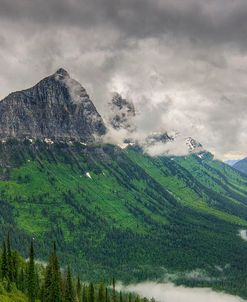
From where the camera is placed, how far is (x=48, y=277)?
186125mm

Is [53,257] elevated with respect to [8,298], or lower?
elevated

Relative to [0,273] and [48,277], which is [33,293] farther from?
[0,273]

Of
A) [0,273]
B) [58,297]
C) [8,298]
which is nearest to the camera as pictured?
[8,298]

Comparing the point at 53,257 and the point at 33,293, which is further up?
the point at 53,257

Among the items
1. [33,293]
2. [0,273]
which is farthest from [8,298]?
[0,273]

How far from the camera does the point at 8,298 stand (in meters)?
172

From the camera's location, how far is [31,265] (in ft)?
612

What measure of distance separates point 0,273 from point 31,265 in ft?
67.0

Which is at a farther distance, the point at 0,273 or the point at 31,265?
the point at 0,273

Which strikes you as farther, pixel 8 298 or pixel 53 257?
pixel 53 257

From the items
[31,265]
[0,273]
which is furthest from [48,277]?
[0,273]

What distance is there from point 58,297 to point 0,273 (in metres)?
30.3

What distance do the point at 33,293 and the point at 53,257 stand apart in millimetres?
16207

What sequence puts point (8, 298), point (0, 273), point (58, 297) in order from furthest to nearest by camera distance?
point (0, 273) < point (58, 297) < point (8, 298)
